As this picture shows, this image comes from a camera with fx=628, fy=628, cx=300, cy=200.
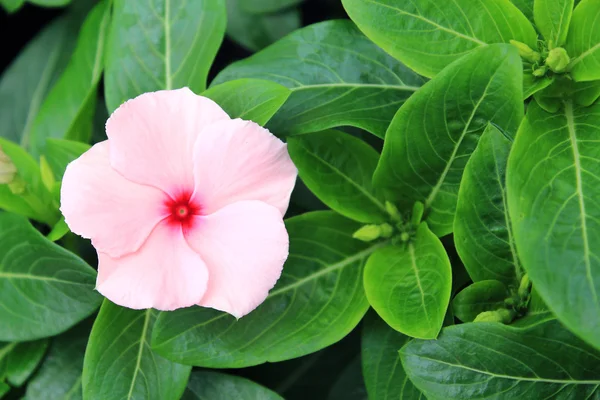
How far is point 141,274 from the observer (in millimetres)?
599

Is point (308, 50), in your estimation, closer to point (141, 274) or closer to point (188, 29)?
point (188, 29)

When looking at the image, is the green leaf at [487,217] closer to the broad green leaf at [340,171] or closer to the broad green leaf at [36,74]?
the broad green leaf at [340,171]

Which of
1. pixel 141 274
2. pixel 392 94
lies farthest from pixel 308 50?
pixel 141 274

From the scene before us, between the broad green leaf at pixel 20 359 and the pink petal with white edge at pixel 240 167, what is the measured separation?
0.37 m

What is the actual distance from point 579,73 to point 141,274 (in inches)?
19.4

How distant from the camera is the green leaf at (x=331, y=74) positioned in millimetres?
739

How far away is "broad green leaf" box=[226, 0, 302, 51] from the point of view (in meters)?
1.03

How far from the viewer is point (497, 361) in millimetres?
625

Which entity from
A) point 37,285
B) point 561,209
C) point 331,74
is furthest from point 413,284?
point 37,285

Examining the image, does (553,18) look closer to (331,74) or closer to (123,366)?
(331,74)

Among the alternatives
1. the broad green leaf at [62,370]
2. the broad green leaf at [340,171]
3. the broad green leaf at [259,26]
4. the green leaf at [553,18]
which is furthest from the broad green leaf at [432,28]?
the broad green leaf at [62,370]

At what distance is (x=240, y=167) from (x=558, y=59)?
13.8 inches

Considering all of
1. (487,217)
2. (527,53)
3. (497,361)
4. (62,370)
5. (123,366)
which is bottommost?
(62,370)

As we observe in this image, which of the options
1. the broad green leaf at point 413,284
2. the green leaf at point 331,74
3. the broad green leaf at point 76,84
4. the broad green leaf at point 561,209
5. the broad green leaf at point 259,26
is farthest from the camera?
the broad green leaf at point 259,26
